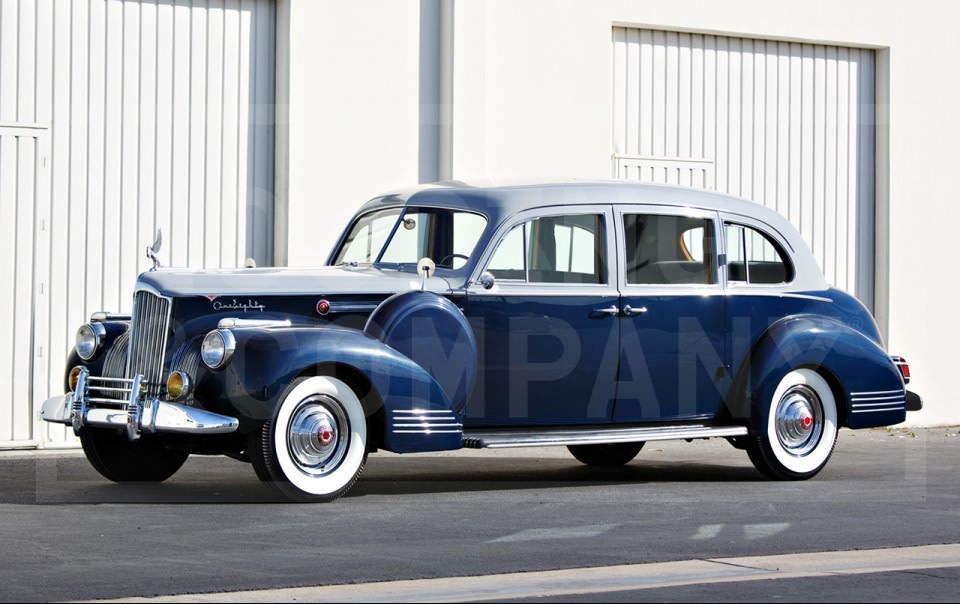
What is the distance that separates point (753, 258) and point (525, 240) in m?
1.84

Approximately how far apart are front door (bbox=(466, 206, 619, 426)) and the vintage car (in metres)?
0.01

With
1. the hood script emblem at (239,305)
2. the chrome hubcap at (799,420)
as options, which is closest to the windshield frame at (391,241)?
the hood script emblem at (239,305)

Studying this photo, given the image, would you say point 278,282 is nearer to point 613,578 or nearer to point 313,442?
point 313,442

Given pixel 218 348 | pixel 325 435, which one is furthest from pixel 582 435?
pixel 218 348

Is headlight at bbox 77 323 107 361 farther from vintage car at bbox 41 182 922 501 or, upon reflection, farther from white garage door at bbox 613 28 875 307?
white garage door at bbox 613 28 875 307

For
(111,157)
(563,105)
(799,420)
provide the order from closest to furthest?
(799,420), (111,157), (563,105)

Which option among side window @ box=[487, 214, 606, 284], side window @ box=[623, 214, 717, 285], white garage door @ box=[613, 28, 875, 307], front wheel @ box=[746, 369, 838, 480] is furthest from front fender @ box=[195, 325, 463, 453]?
white garage door @ box=[613, 28, 875, 307]

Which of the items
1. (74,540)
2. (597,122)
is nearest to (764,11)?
(597,122)

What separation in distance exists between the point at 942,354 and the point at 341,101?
23.1 feet

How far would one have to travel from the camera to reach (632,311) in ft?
31.0

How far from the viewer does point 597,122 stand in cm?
1376

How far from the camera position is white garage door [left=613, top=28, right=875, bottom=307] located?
14320 mm

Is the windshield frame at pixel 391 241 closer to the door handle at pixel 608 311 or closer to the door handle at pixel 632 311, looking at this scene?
the door handle at pixel 608 311

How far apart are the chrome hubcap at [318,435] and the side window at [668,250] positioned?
228cm
